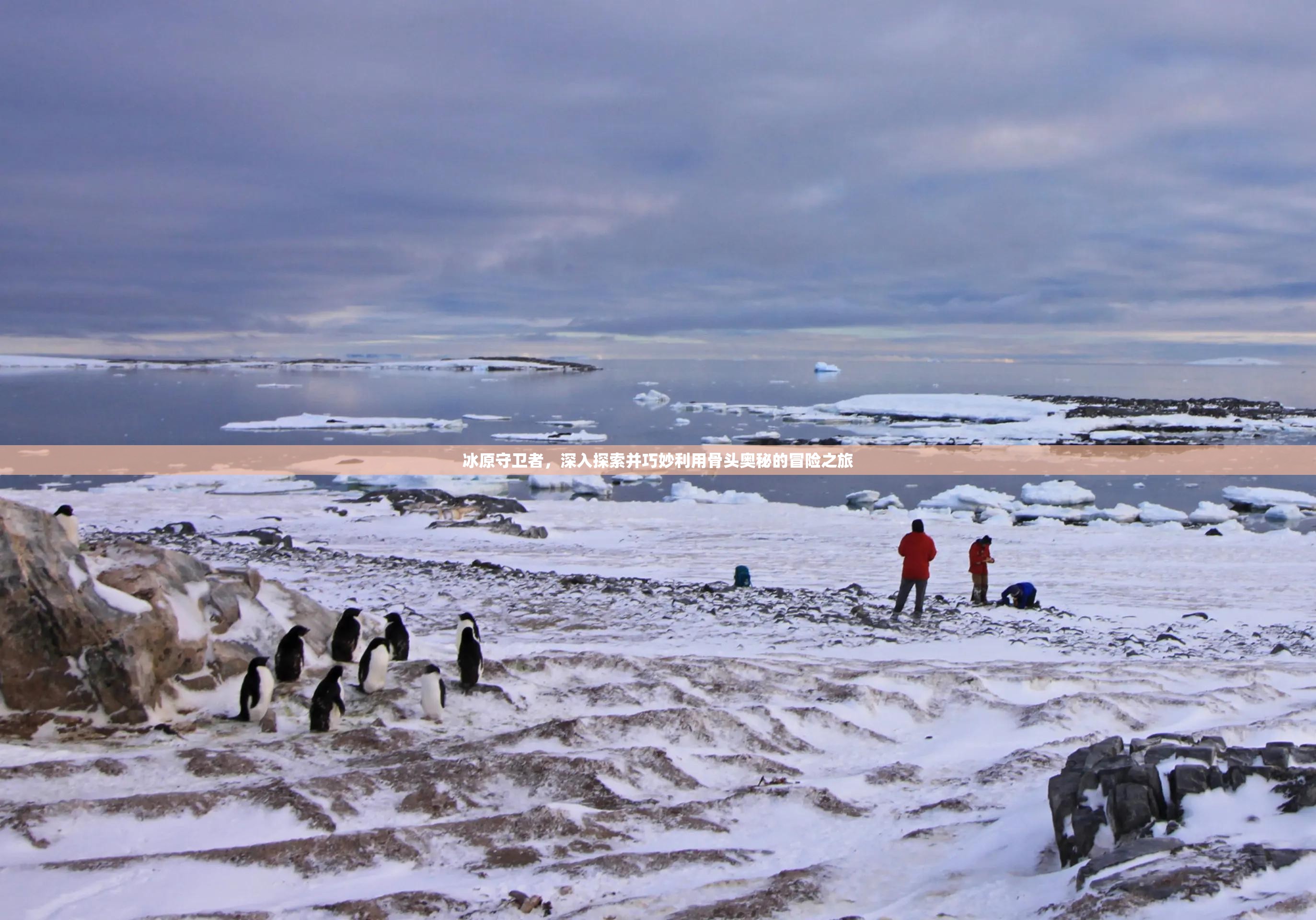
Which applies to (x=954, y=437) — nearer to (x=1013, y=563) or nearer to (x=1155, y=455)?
(x=1155, y=455)

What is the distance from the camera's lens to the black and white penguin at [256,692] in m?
5.95

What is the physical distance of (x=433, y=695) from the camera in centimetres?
623

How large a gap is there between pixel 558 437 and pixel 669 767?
36.7 metres

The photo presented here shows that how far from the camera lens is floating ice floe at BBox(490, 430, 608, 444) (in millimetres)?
40438

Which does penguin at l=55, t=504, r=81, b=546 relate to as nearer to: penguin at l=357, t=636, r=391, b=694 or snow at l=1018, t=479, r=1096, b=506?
penguin at l=357, t=636, r=391, b=694

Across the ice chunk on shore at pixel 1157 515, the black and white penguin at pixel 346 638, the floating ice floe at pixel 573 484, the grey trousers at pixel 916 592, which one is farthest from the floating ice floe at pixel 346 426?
the black and white penguin at pixel 346 638

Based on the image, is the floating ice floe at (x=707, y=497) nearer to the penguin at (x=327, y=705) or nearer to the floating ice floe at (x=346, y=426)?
the penguin at (x=327, y=705)

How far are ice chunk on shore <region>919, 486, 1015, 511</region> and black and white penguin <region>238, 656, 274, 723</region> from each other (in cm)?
2245

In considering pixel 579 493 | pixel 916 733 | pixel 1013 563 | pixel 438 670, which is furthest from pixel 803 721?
pixel 579 493

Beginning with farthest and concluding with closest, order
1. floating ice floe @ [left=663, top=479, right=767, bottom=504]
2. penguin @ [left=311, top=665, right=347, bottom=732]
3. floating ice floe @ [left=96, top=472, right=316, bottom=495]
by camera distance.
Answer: floating ice floe @ [left=96, top=472, right=316, bottom=495], floating ice floe @ [left=663, top=479, right=767, bottom=504], penguin @ [left=311, top=665, right=347, bottom=732]

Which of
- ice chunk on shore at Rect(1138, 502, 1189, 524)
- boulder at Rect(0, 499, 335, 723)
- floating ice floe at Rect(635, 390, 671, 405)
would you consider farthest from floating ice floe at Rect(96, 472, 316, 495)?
floating ice floe at Rect(635, 390, 671, 405)

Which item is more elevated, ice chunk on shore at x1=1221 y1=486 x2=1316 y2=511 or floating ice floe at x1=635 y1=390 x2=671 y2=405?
floating ice floe at x1=635 y1=390 x2=671 y2=405

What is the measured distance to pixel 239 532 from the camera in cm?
1656

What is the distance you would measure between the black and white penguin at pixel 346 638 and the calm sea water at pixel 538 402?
20.9m
